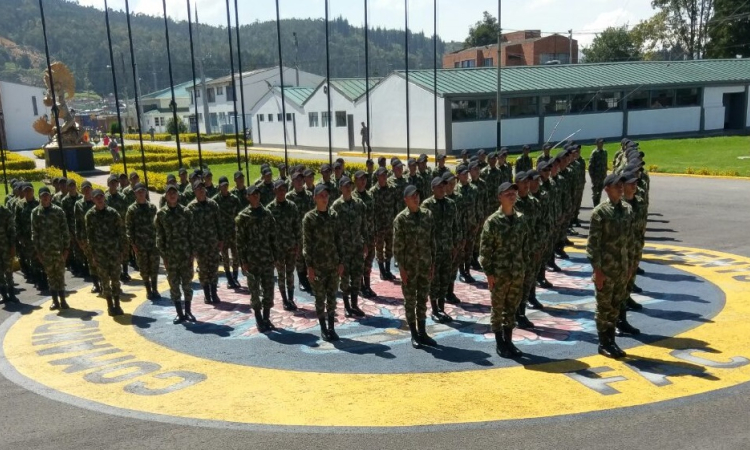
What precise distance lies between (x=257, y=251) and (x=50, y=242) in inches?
157

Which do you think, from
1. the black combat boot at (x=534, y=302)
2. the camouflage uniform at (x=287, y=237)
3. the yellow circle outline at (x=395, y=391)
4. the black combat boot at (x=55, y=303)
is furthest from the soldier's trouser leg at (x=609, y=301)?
the black combat boot at (x=55, y=303)

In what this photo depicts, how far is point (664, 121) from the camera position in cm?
3969

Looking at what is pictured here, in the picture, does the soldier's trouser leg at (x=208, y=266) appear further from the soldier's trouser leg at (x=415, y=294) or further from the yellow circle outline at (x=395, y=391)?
the soldier's trouser leg at (x=415, y=294)

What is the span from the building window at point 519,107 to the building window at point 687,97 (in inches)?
418

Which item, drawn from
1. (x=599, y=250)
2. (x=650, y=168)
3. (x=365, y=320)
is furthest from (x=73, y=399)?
(x=650, y=168)

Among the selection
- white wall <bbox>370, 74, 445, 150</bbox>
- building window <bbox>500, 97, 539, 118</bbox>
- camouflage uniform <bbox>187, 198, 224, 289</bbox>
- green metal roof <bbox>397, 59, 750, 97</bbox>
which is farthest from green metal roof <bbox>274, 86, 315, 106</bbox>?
camouflage uniform <bbox>187, 198, 224, 289</bbox>

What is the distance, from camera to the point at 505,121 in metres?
35.3

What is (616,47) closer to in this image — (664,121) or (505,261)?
(664,121)

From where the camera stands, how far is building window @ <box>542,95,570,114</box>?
121 ft

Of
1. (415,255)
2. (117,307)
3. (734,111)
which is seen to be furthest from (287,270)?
(734,111)

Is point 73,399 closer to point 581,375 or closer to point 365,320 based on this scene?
point 365,320

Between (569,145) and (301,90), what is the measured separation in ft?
123

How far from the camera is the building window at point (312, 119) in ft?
144

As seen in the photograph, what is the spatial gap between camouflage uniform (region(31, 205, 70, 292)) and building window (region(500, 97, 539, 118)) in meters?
28.5
